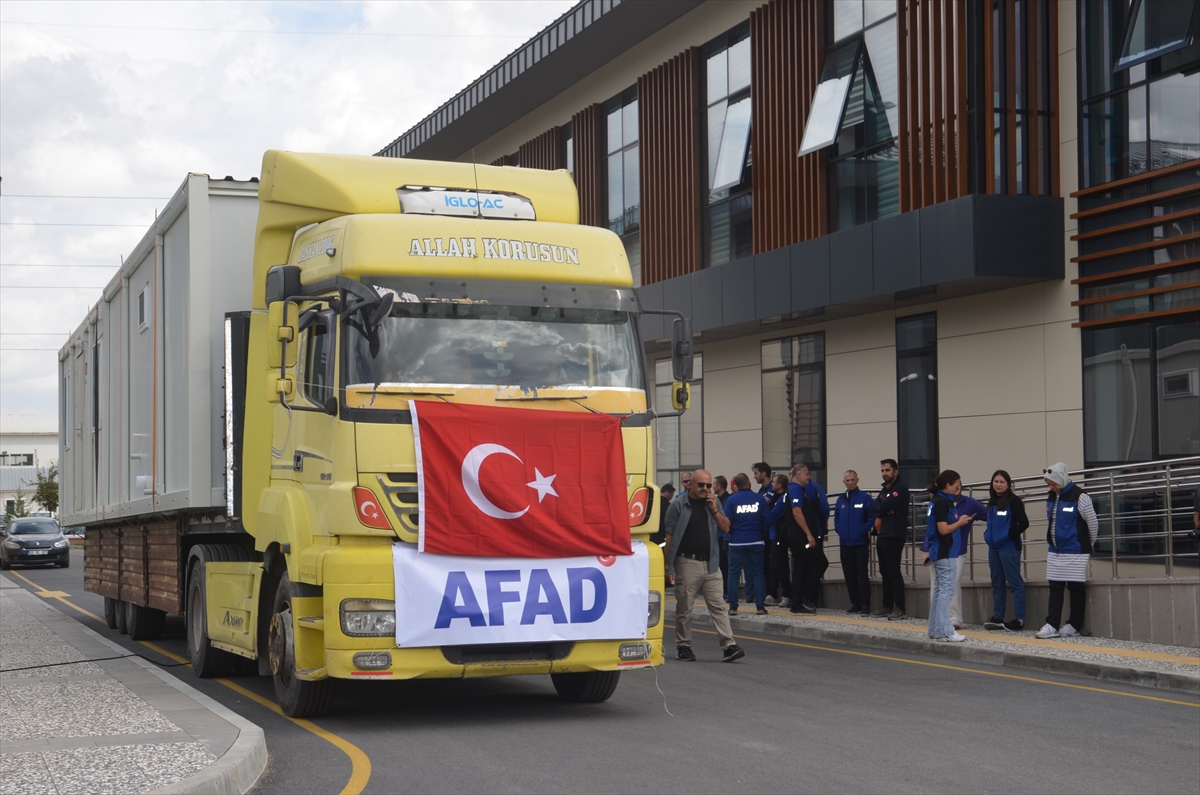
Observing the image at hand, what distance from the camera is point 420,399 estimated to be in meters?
9.18

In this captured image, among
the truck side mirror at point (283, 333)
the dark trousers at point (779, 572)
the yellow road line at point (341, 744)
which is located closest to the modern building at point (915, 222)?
the dark trousers at point (779, 572)

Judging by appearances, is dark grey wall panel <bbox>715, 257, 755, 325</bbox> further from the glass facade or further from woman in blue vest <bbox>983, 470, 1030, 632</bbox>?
woman in blue vest <bbox>983, 470, 1030, 632</bbox>

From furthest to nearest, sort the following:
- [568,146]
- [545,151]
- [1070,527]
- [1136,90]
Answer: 1. [545,151]
2. [568,146]
3. [1136,90]
4. [1070,527]

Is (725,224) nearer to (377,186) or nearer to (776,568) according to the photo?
(776,568)

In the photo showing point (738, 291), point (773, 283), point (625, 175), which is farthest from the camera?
point (625, 175)

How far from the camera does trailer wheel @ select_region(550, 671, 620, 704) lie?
10320mm

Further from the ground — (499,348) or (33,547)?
(499,348)

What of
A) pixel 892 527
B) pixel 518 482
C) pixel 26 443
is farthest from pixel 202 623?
pixel 26 443

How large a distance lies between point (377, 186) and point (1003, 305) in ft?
37.1

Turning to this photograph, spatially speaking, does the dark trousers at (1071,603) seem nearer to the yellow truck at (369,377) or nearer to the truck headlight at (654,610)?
the yellow truck at (369,377)

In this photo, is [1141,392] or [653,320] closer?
[1141,392]

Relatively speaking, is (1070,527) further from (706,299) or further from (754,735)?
(706,299)

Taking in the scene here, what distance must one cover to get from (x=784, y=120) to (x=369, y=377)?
15536 millimetres

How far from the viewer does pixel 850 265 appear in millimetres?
20438
